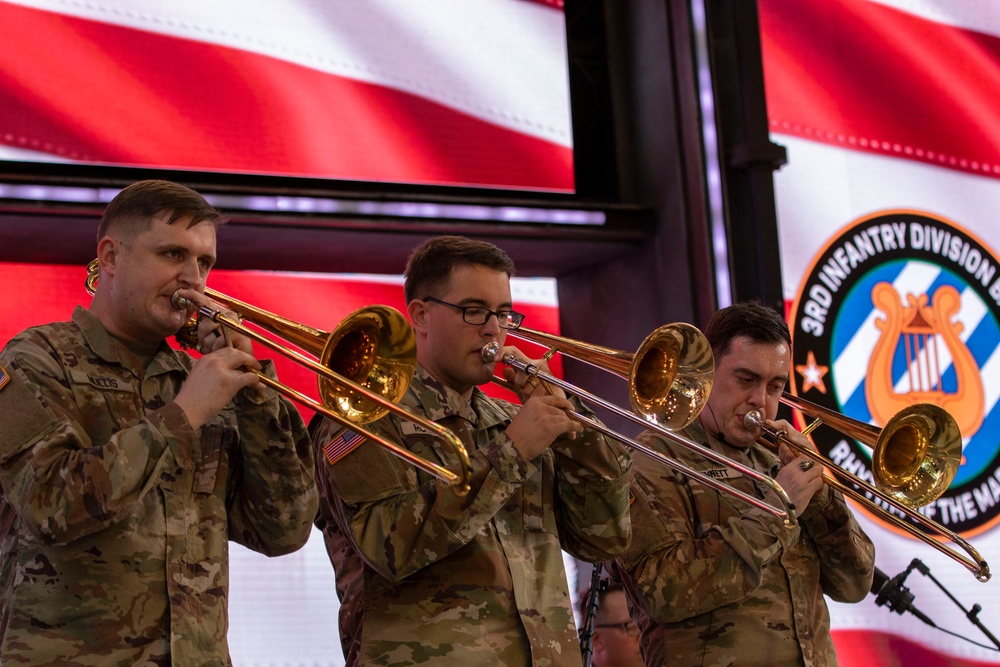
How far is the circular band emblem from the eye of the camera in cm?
564

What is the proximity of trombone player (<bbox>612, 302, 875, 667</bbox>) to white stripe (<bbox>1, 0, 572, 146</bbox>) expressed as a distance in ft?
6.07

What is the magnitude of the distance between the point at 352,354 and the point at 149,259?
0.56 m

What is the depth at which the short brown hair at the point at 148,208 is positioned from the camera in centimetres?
301

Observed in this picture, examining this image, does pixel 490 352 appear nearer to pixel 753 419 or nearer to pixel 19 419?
pixel 753 419

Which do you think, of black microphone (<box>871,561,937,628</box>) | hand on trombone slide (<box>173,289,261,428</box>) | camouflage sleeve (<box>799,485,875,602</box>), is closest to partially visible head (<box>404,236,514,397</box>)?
hand on trombone slide (<box>173,289,261,428</box>)

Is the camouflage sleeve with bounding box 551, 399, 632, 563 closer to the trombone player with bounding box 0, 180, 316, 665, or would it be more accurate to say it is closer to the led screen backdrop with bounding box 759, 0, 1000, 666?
the trombone player with bounding box 0, 180, 316, 665

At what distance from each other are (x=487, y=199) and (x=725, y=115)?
1215mm

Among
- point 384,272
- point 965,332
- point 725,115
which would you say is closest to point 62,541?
point 384,272

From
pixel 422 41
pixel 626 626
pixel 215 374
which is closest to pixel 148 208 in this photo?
pixel 215 374

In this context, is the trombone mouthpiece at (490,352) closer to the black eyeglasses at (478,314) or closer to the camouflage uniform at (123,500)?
the black eyeglasses at (478,314)

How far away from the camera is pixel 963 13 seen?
6.59 metres

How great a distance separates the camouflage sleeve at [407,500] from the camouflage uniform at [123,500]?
122mm

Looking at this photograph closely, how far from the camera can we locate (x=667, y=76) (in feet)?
18.0

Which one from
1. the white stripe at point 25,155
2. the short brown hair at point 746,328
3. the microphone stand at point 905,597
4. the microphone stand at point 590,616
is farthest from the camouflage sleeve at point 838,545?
the white stripe at point 25,155
